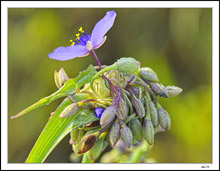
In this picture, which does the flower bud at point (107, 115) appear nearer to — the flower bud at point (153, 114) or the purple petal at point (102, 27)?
the flower bud at point (153, 114)

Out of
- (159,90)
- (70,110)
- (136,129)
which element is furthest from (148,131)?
(70,110)

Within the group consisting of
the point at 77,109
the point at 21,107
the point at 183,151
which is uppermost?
the point at 77,109

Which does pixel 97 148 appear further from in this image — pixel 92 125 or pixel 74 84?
pixel 74 84

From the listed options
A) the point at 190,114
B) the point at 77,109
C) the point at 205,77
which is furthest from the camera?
the point at 205,77

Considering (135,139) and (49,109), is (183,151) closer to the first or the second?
(49,109)

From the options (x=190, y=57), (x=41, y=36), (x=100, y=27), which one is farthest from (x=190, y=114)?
(x=100, y=27)

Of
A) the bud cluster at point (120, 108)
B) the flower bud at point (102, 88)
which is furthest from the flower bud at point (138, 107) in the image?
the flower bud at point (102, 88)

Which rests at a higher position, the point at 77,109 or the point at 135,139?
the point at 77,109
